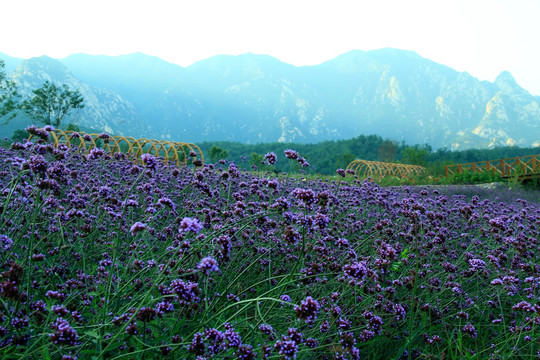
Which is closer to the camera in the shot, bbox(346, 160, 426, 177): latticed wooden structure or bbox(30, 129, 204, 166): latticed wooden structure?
bbox(30, 129, 204, 166): latticed wooden structure

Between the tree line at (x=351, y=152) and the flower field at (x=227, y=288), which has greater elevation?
the flower field at (x=227, y=288)

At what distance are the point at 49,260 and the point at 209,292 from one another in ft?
4.08

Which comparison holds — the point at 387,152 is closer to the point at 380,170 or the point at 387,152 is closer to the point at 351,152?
the point at 351,152

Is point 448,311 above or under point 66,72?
under

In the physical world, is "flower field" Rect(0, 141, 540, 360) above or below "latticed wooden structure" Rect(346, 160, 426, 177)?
above

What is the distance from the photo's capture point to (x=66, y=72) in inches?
7357

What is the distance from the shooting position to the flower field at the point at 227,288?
173cm

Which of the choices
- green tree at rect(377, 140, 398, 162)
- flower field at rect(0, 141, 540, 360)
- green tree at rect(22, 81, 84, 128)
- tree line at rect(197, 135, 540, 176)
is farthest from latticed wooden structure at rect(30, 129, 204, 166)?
→ green tree at rect(377, 140, 398, 162)

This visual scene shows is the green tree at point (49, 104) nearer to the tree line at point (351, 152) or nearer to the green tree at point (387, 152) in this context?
the tree line at point (351, 152)

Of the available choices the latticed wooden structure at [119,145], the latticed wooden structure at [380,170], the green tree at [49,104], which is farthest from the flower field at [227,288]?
the green tree at [49,104]

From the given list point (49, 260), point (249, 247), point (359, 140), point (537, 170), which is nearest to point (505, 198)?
point (537, 170)

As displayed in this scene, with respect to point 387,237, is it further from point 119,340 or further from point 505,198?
point 505,198

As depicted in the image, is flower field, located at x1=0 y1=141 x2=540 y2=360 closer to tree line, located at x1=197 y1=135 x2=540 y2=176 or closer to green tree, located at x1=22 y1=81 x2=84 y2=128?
green tree, located at x1=22 y1=81 x2=84 y2=128

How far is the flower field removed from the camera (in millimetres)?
1729
